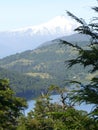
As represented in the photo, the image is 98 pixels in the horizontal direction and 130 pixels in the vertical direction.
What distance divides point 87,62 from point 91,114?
1576 millimetres

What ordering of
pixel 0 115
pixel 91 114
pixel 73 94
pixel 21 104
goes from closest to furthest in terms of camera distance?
pixel 91 114
pixel 73 94
pixel 0 115
pixel 21 104

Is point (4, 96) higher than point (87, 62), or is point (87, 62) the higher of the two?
point (87, 62)

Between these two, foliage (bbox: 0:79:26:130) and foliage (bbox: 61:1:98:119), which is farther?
foliage (bbox: 0:79:26:130)

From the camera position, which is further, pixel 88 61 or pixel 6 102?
pixel 6 102

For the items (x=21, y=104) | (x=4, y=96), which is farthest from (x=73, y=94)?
(x=21, y=104)

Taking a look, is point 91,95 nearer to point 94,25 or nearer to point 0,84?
point 94,25

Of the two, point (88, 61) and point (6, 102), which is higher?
point (88, 61)

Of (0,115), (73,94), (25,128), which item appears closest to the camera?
(73,94)

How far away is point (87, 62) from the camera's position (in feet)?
33.9

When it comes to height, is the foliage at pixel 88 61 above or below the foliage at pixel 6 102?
above

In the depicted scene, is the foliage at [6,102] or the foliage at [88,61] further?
the foliage at [6,102]

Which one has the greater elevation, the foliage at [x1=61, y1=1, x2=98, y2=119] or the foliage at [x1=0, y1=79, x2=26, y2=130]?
the foliage at [x1=61, y1=1, x2=98, y2=119]

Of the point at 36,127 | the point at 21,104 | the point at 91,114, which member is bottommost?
the point at 36,127

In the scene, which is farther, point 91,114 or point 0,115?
point 0,115
